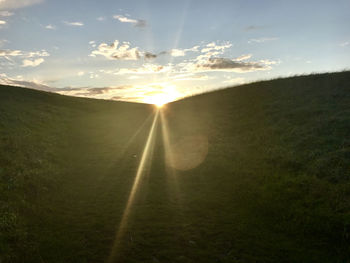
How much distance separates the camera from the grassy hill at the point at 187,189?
30.3ft

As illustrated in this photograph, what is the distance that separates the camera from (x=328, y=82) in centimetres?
3478

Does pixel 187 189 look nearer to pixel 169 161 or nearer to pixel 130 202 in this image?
pixel 130 202

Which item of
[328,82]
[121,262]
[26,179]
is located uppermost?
[328,82]

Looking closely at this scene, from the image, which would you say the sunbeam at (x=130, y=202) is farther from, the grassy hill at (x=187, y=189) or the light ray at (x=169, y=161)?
the light ray at (x=169, y=161)

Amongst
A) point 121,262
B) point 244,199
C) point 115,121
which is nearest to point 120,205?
point 121,262

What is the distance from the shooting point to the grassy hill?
9242 millimetres

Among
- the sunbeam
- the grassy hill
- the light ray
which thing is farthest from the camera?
the light ray

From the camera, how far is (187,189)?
589 inches

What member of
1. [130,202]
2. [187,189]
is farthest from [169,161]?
[130,202]

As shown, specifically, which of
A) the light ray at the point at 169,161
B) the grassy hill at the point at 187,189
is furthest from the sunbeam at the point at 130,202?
the light ray at the point at 169,161

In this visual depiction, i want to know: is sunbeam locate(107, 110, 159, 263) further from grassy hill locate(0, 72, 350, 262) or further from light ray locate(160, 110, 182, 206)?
light ray locate(160, 110, 182, 206)

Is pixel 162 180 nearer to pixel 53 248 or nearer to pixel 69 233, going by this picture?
pixel 69 233

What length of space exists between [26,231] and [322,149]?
16008mm

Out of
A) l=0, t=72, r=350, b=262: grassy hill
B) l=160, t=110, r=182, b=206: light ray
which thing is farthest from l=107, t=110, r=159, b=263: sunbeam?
l=160, t=110, r=182, b=206: light ray
